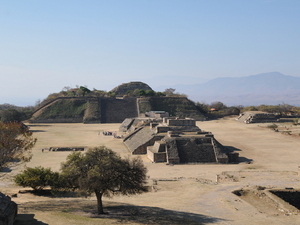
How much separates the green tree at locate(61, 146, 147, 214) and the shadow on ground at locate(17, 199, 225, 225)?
0.91m

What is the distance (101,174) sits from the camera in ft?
52.9

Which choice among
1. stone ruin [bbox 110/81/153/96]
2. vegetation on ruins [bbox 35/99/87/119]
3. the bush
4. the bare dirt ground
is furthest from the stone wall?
the bush

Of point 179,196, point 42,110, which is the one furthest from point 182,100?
point 179,196

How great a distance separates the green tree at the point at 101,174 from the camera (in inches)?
632

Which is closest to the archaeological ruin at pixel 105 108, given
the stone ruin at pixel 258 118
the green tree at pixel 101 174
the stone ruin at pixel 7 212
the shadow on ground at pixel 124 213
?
the stone ruin at pixel 258 118

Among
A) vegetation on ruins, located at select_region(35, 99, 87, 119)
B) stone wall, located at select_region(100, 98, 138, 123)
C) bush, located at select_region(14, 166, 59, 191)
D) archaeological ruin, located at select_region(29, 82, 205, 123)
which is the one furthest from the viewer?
vegetation on ruins, located at select_region(35, 99, 87, 119)

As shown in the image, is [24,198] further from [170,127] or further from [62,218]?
[170,127]

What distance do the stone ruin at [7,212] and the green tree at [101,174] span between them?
302 centimetres

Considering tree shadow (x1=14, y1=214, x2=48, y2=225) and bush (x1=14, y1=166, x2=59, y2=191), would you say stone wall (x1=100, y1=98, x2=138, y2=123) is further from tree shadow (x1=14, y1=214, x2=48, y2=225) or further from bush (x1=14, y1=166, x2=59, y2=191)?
tree shadow (x1=14, y1=214, x2=48, y2=225)

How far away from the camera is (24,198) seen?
2027 centimetres

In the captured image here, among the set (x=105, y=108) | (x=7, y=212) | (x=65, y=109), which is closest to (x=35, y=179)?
(x=7, y=212)

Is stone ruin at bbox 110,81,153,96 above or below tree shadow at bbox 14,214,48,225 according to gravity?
above

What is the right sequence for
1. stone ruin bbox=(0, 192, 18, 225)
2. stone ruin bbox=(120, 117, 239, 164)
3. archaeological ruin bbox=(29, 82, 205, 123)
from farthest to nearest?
archaeological ruin bbox=(29, 82, 205, 123) < stone ruin bbox=(120, 117, 239, 164) < stone ruin bbox=(0, 192, 18, 225)

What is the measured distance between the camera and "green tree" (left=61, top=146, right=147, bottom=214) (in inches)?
632
